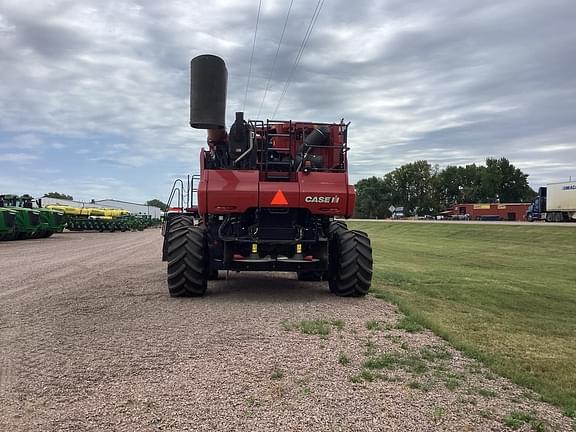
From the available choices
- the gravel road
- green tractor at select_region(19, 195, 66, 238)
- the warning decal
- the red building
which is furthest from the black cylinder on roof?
the red building

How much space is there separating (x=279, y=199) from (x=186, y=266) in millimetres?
1965

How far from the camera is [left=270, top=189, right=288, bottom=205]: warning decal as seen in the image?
9094 millimetres

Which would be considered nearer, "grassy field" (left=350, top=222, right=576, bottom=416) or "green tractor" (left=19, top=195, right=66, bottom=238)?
"grassy field" (left=350, top=222, right=576, bottom=416)

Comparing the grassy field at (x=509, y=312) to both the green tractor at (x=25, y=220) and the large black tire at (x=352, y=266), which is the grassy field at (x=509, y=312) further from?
the green tractor at (x=25, y=220)

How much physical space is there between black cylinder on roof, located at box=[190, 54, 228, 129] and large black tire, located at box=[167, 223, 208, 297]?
199cm

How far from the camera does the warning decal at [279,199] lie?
29.8 feet

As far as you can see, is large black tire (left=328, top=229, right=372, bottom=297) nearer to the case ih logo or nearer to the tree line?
the case ih logo

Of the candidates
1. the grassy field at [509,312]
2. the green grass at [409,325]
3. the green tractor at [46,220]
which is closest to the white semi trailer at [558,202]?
the grassy field at [509,312]

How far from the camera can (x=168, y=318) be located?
24.3ft

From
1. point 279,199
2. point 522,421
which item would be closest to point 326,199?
point 279,199

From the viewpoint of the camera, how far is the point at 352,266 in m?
9.44

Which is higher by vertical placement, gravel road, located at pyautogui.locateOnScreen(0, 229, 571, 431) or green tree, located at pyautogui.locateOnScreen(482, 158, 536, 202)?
green tree, located at pyautogui.locateOnScreen(482, 158, 536, 202)

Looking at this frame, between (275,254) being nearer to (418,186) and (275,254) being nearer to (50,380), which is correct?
(50,380)

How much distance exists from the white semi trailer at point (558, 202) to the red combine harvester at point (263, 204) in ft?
168
